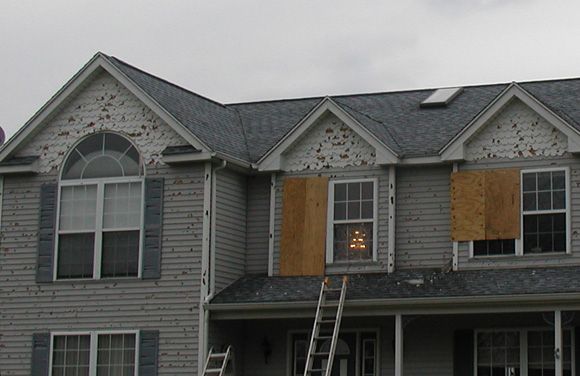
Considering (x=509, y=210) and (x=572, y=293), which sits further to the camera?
(x=509, y=210)

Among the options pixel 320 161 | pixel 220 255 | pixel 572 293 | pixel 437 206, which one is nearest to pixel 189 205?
pixel 220 255

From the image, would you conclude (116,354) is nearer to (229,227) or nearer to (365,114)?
(229,227)

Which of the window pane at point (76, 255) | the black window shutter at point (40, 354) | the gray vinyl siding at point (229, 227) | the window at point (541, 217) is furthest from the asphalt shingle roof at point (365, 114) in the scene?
the black window shutter at point (40, 354)

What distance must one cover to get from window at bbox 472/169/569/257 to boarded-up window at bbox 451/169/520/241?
0.16 meters

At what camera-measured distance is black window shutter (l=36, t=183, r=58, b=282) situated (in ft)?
84.6

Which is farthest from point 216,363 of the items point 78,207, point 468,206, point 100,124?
point 468,206

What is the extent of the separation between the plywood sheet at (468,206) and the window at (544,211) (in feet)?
2.69

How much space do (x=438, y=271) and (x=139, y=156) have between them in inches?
256

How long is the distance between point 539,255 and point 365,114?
19.6 feet

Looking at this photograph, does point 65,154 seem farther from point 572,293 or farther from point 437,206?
point 572,293

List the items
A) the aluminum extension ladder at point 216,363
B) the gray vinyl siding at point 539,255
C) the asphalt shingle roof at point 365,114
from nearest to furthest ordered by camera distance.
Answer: the gray vinyl siding at point 539,255 < the aluminum extension ladder at point 216,363 < the asphalt shingle roof at point 365,114

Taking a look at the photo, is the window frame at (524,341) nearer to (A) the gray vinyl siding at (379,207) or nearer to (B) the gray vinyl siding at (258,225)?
(A) the gray vinyl siding at (379,207)

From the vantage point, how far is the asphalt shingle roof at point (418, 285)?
2255cm

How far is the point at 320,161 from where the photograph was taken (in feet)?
84.1
